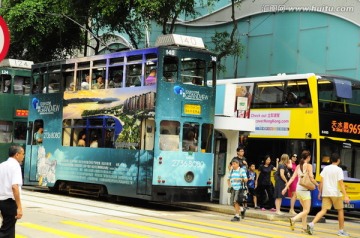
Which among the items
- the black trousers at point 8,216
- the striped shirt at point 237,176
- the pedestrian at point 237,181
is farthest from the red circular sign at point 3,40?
the striped shirt at point 237,176

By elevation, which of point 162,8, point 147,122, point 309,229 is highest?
point 162,8

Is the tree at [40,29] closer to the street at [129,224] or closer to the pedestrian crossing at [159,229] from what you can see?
the street at [129,224]

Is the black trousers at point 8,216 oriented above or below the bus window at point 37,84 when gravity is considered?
below

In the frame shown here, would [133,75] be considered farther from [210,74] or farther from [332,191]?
[332,191]

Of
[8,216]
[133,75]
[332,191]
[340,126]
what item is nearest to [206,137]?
[133,75]

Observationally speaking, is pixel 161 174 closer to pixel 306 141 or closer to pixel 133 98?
pixel 133 98

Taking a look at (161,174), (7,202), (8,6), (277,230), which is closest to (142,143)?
(161,174)

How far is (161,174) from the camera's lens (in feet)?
57.0

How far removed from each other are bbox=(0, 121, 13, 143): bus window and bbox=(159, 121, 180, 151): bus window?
10.7 m

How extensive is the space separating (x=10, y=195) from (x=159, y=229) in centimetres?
502

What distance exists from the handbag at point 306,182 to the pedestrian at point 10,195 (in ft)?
23.2

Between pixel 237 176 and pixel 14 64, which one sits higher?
pixel 14 64

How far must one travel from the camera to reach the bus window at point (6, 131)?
85.2ft

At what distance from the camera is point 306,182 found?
1386 cm
